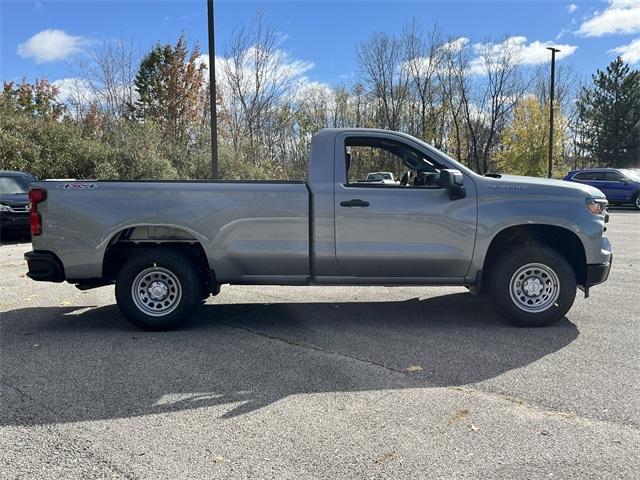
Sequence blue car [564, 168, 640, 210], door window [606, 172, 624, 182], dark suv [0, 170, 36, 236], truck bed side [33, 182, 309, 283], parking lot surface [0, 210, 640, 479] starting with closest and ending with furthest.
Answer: parking lot surface [0, 210, 640, 479]
truck bed side [33, 182, 309, 283]
dark suv [0, 170, 36, 236]
blue car [564, 168, 640, 210]
door window [606, 172, 624, 182]

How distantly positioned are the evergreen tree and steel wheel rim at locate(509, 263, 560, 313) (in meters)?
53.2

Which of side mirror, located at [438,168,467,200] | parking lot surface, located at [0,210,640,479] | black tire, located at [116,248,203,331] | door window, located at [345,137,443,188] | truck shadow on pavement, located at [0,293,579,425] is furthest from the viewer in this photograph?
door window, located at [345,137,443,188]

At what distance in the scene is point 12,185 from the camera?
43.7 feet

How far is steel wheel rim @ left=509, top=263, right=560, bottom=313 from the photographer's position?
555cm

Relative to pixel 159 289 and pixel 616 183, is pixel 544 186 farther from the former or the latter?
pixel 616 183

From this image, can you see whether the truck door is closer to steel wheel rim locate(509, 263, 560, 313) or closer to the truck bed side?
the truck bed side

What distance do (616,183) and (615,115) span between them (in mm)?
34315

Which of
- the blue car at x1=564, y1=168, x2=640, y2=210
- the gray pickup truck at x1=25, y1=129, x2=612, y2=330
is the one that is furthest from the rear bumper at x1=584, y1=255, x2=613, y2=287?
the blue car at x1=564, y1=168, x2=640, y2=210

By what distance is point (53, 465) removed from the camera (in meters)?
2.99

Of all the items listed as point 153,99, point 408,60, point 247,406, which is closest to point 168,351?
point 247,406

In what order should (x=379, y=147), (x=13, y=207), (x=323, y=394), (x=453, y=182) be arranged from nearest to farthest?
1. (x=323, y=394)
2. (x=453, y=182)
3. (x=379, y=147)
4. (x=13, y=207)


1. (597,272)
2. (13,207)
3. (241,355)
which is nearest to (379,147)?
(597,272)

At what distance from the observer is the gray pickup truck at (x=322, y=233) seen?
17.7 ft

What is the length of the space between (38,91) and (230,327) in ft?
110
